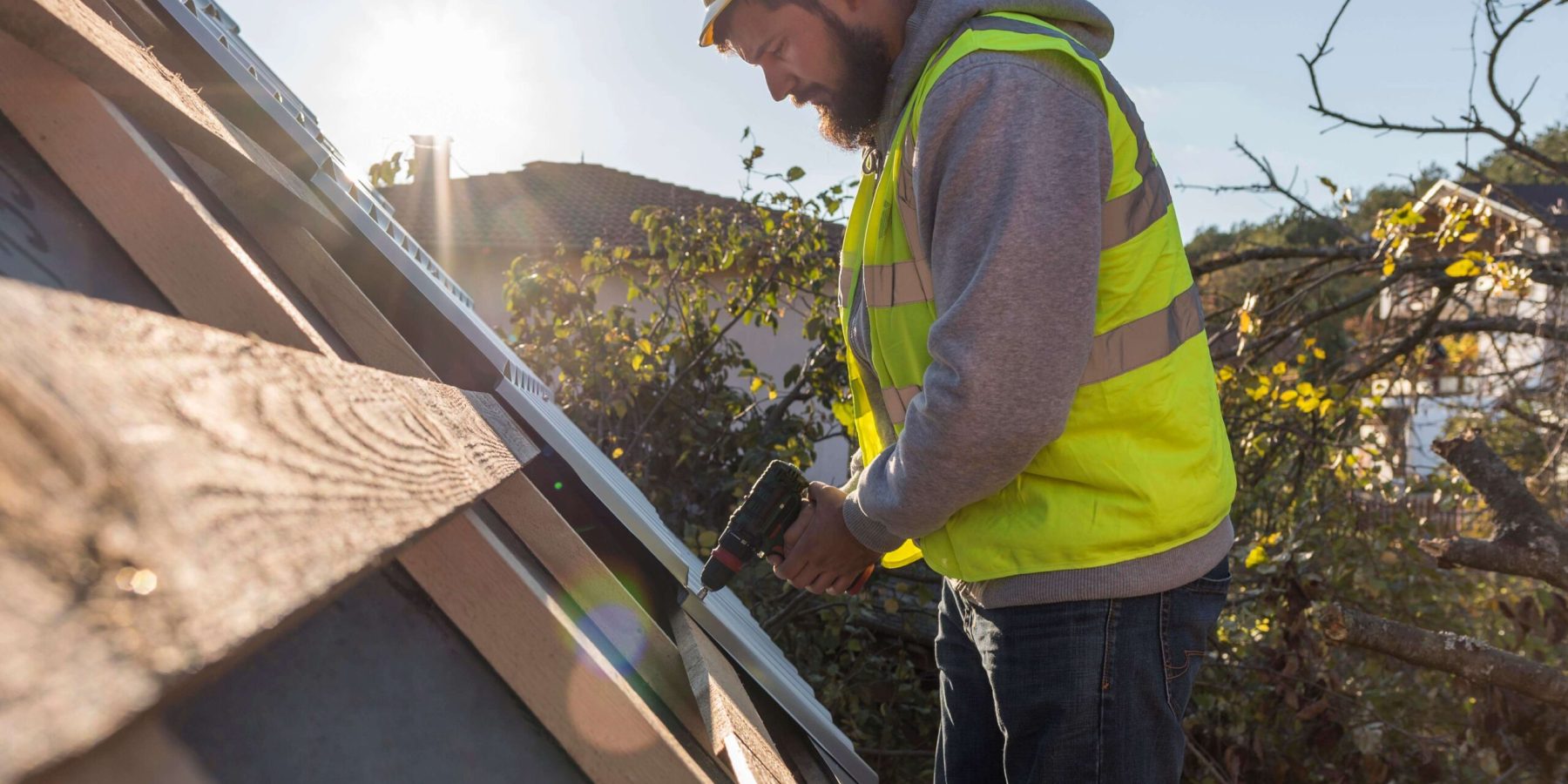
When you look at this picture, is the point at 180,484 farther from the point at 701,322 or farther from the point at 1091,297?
the point at 701,322

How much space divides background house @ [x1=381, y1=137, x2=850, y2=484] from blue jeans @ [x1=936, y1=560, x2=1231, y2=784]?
14.7 meters

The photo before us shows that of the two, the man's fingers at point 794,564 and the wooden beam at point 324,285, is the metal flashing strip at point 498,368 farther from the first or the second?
the wooden beam at point 324,285

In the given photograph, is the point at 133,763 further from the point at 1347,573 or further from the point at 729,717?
the point at 1347,573

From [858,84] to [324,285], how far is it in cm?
106

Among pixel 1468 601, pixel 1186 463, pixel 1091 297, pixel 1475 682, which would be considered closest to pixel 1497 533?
pixel 1475 682

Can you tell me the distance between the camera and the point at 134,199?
2.97ft

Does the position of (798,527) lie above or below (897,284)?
below

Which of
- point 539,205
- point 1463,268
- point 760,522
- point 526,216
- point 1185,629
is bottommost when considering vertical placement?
point 1463,268

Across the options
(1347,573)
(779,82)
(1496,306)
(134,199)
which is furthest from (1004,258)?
(1496,306)

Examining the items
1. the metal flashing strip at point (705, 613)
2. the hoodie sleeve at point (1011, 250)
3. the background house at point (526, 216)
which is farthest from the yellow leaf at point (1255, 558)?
the background house at point (526, 216)

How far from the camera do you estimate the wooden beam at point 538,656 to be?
3.09 ft

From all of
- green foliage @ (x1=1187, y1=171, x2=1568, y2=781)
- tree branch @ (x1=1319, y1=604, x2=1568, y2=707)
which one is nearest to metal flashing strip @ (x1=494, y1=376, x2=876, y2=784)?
green foliage @ (x1=1187, y1=171, x2=1568, y2=781)

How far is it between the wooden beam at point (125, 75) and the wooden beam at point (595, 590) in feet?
1.65

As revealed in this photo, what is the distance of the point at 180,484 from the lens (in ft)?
1.38
